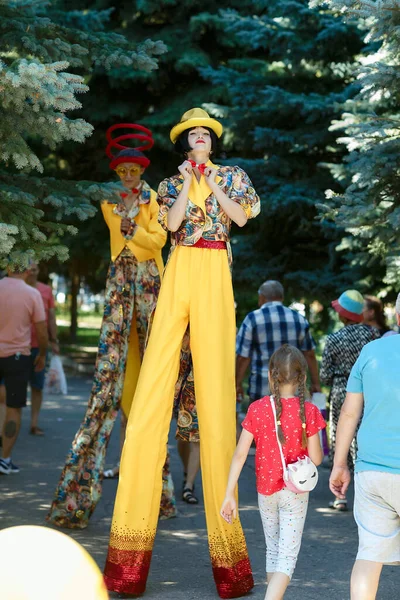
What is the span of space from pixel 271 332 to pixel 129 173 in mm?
2099

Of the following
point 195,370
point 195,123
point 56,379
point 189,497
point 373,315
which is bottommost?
point 189,497

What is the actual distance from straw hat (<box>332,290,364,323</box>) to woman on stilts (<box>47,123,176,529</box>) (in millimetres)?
1770

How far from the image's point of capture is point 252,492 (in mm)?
8836

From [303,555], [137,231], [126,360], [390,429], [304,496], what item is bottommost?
[303,555]

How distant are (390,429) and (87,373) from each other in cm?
1719

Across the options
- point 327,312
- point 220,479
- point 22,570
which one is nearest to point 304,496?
point 220,479

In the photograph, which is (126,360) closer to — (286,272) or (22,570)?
(22,570)

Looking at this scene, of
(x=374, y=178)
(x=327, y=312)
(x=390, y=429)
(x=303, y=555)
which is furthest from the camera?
(x=327, y=312)

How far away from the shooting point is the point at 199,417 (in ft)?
18.8

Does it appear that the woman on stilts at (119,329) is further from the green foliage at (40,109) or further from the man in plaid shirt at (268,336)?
the man in plaid shirt at (268,336)

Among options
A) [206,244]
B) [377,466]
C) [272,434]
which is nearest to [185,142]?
[206,244]

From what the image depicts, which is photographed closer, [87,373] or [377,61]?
[377,61]

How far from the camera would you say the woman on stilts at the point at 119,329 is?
23.2 ft

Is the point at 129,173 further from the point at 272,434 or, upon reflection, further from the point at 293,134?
the point at 293,134
